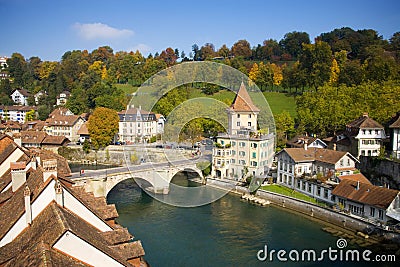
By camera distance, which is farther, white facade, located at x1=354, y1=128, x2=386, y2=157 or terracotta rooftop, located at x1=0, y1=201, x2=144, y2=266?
white facade, located at x1=354, y1=128, x2=386, y2=157

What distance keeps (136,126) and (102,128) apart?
15.1 feet

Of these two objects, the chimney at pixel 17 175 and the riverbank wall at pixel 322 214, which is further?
the riverbank wall at pixel 322 214

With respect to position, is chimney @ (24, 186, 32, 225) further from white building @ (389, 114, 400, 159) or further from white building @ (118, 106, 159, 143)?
white building @ (118, 106, 159, 143)

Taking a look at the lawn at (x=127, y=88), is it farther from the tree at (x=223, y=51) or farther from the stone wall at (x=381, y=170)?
the stone wall at (x=381, y=170)

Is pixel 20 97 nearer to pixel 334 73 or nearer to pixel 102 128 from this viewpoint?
pixel 102 128

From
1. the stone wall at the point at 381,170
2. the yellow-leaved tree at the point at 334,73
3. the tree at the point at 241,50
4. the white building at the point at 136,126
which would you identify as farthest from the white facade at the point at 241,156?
the tree at the point at 241,50

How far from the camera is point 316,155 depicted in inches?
1187

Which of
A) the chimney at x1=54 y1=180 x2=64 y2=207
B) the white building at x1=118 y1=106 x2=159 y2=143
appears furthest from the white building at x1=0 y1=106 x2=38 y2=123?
the chimney at x1=54 y1=180 x2=64 y2=207

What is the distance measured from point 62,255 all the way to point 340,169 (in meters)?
23.5

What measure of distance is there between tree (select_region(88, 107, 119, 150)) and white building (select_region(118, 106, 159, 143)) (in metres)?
A: 2.11

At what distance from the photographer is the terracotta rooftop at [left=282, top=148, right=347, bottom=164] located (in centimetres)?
2868

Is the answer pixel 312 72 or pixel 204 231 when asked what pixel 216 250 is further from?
pixel 312 72

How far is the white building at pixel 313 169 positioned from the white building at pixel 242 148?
1.58 metres

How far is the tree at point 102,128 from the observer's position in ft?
147
